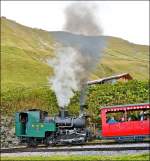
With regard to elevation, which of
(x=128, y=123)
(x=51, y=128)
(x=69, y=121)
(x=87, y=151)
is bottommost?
(x=87, y=151)

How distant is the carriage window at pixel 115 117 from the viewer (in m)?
30.3

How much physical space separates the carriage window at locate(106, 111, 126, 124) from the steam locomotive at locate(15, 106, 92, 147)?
1595 mm

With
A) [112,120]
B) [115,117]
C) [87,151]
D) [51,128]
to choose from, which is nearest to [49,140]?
[51,128]

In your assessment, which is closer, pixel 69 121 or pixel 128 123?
pixel 128 123

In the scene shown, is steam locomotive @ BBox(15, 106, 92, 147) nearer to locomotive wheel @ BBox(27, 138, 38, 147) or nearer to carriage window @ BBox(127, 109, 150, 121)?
locomotive wheel @ BBox(27, 138, 38, 147)

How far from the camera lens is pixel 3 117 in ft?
133

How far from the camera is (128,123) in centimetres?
2972

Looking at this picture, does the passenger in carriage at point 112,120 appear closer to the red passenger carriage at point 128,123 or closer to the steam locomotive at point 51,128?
the red passenger carriage at point 128,123

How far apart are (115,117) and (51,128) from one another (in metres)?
4.65

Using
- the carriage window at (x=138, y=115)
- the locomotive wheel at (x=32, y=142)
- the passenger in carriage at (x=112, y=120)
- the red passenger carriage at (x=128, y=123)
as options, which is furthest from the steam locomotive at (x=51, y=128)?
the carriage window at (x=138, y=115)

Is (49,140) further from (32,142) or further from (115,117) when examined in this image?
(115,117)

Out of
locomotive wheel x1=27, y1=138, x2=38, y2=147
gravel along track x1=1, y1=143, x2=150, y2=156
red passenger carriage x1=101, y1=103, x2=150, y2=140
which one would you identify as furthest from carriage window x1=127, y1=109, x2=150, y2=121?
locomotive wheel x1=27, y1=138, x2=38, y2=147

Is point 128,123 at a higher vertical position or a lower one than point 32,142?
higher

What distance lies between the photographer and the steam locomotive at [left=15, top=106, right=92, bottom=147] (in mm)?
29906
